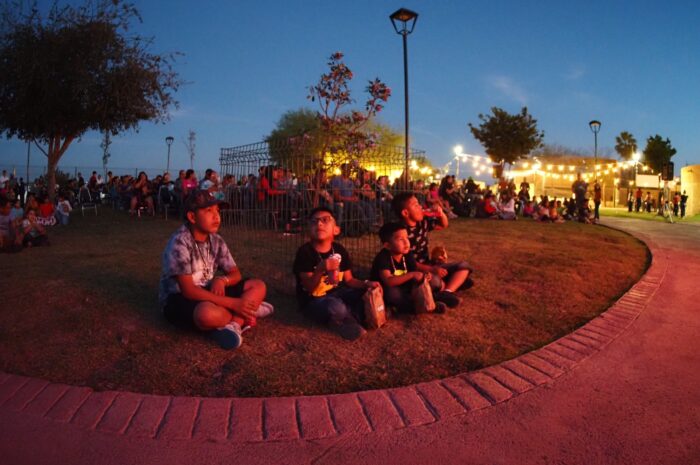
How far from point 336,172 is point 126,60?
37.6ft

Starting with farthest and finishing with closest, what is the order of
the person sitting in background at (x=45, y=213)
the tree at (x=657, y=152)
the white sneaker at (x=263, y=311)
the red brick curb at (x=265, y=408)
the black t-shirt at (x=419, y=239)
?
the tree at (x=657, y=152) → the person sitting in background at (x=45, y=213) → the black t-shirt at (x=419, y=239) → the white sneaker at (x=263, y=311) → the red brick curb at (x=265, y=408)

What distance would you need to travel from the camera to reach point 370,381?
322 centimetres

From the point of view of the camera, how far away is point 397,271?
15.6 ft

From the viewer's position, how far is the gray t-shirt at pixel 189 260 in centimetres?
387

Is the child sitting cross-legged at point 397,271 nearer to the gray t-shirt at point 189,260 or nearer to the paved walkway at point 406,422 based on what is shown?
the paved walkway at point 406,422

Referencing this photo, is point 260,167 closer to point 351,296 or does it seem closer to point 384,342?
point 351,296

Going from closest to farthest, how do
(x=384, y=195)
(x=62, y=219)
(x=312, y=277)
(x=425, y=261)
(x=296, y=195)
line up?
(x=312, y=277) < (x=425, y=261) < (x=296, y=195) < (x=384, y=195) < (x=62, y=219)

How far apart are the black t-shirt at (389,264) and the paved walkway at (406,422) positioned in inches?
59.5

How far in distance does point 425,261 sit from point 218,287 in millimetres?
2585

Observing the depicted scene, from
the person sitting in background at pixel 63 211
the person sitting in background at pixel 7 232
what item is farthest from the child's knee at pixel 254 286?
the person sitting in background at pixel 63 211

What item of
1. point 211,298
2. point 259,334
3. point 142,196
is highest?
point 142,196

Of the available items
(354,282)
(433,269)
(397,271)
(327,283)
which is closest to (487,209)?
(433,269)

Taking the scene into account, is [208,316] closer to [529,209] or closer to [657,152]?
[529,209]

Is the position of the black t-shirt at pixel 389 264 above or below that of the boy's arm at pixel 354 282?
above
